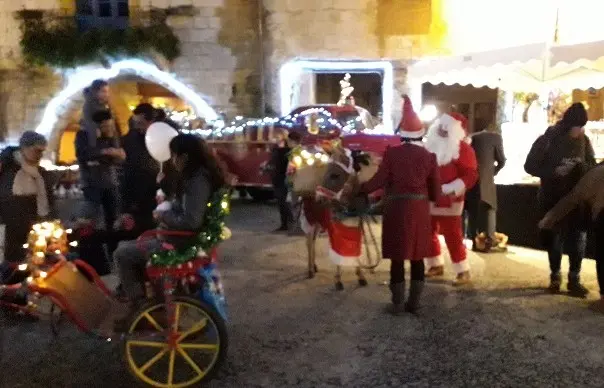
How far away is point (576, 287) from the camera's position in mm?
6070

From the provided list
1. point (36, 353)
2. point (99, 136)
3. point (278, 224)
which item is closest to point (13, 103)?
point (278, 224)

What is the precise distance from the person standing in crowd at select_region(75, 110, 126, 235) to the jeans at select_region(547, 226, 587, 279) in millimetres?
4269

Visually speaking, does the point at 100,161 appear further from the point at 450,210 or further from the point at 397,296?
the point at 450,210

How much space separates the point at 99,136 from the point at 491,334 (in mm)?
4176

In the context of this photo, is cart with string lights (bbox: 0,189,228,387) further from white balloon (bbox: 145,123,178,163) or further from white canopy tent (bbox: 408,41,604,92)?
white canopy tent (bbox: 408,41,604,92)

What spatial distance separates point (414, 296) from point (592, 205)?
1.73m

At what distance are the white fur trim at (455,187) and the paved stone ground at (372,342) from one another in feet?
3.25

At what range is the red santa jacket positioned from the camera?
6.25 meters

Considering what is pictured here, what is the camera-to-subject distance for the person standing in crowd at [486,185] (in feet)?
25.6

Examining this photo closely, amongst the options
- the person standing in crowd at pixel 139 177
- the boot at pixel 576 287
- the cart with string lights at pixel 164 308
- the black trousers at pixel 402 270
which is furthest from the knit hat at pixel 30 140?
the boot at pixel 576 287

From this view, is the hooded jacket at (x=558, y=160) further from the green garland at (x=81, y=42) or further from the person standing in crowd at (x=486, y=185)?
the green garland at (x=81, y=42)

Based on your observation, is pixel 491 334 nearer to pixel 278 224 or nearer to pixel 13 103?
pixel 278 224

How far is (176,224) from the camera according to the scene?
421 cm

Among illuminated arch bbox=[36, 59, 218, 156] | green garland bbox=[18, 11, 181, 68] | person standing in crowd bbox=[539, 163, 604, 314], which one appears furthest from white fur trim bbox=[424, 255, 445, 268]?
green garland bbox=[18, 11, 181, 68]
